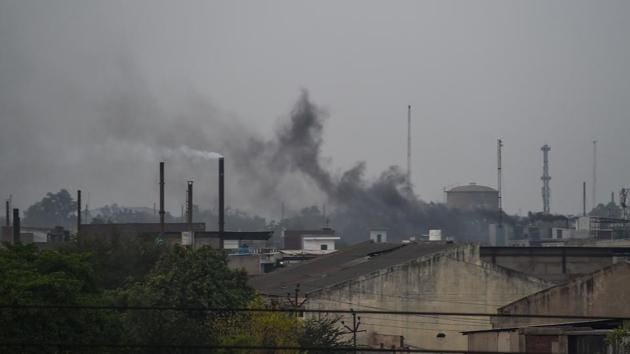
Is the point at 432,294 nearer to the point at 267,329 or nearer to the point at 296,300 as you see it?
the point at 296,300

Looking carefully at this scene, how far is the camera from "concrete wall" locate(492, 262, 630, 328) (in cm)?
3259

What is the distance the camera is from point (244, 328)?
3005 cm

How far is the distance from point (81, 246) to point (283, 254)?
16983 mm

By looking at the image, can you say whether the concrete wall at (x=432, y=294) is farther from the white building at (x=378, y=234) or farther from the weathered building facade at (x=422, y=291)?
the white building at (x=378, y=234)

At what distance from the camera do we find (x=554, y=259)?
154ft

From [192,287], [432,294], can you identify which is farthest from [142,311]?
[432,294]

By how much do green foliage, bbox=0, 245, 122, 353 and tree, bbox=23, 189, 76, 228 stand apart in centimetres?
11194

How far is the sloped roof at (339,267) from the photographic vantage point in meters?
38.7

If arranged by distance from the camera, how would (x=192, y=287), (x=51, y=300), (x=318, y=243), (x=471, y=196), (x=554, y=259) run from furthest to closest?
(x=471, y=196)
(x=318, y=243)
(x=554, y=259)
(x=192, y=287)
(x=51, y=300)

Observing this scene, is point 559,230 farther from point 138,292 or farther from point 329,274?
point 138,292

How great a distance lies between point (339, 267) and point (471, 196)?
8605cm

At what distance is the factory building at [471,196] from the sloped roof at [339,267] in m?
76.7

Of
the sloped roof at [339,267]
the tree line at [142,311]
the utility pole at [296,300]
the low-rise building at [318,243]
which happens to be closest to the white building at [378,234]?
the low-rise building at [318,243]

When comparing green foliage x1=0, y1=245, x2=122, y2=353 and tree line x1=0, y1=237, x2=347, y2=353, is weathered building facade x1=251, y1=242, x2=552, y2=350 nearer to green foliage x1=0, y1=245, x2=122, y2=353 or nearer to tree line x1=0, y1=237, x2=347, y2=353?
tree line x1=0, y1=237, x2=347, y2=353
